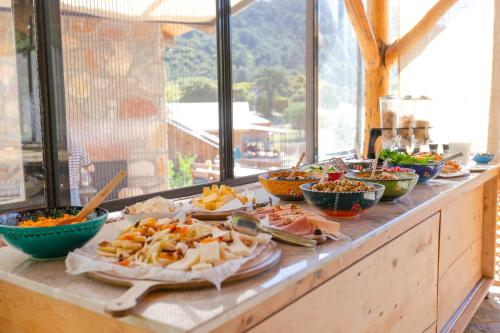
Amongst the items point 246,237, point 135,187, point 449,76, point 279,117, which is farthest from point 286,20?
point 246,237

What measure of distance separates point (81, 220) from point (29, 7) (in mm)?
828

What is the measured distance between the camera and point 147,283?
0.93 meters

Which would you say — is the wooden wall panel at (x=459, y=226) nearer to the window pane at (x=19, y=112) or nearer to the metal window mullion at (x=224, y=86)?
the metal window mullion at (x=224, y=86)

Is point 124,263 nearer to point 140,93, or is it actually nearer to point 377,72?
point 140,93

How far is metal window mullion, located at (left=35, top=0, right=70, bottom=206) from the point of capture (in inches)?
65.8

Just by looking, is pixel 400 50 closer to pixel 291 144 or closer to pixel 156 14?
pixel 291 144

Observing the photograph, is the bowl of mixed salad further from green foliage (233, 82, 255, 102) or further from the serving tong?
the serving tong

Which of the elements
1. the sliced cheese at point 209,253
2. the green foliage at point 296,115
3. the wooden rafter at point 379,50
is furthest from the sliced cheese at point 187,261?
the wooden rafter at point 379,50

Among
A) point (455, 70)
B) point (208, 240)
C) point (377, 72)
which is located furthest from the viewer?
point (377, 72)

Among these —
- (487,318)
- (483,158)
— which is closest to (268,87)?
(483,158)

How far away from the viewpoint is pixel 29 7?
164cm

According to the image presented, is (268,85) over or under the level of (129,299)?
over

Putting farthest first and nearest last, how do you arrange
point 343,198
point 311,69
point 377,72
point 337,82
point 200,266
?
point 337,82 < point 377,72 < point 311,69 < point 343,198 < point 200,266

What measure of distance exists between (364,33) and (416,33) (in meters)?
0.41
